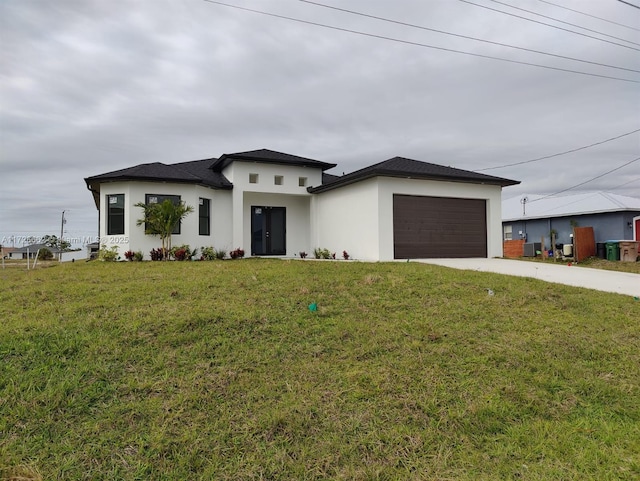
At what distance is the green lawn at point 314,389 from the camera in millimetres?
2488

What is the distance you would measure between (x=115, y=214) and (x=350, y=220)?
8.47 meters

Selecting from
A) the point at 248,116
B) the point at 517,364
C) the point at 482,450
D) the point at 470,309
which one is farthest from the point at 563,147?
the point at 482,450

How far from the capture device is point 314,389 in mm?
3293

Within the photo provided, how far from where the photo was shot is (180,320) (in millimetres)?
4531

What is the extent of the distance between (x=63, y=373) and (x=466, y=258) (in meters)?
12.2

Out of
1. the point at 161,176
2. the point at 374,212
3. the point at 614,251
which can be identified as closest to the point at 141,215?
the point at 161,176

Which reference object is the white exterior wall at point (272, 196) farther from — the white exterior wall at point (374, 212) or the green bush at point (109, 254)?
the green bush at point (109, 254)

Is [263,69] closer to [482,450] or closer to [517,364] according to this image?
[517,364]

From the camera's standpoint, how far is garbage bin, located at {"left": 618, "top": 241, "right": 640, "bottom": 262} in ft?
48.4

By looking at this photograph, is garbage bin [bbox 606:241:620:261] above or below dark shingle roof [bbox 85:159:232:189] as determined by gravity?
below

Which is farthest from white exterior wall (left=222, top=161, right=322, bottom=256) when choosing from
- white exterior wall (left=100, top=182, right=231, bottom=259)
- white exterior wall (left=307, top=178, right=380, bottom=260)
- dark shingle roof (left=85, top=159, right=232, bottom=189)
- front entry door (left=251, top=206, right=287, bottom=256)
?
white exterior wall (left=100, top=182, right=231, bottom=259)

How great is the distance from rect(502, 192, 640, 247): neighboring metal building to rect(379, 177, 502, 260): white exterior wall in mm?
10071

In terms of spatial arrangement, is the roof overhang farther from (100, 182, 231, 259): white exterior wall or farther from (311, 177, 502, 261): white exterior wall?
(100, 182, 231, 259): white exterior wall

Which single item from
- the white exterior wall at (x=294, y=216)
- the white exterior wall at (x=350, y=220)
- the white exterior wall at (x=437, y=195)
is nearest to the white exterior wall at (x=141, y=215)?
the white exterior wall at (x=294, y=216)
